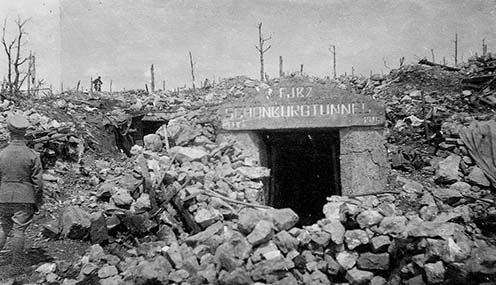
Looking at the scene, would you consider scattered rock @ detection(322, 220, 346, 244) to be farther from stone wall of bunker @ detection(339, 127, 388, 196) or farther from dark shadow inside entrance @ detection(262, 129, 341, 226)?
dark shadow inside entrance @ detection(262, 129, 341, 226)

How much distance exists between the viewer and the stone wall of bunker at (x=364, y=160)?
681 cm

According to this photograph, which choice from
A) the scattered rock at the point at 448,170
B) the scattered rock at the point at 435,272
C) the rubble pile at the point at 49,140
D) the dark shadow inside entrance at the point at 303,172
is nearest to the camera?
the scattered rock at the point at 435,272

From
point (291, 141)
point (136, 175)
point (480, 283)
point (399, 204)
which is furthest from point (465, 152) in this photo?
point (136, 175)

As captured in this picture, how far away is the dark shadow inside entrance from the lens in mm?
8859

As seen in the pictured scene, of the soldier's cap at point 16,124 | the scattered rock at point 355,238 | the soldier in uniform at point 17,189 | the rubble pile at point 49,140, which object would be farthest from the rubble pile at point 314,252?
the rubble pile at point 49,140

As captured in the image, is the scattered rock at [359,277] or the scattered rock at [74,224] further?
the scattered rock at [74,224]

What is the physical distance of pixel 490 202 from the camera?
5547 millimetres

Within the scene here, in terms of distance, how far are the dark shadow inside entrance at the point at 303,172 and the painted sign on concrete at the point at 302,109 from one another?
58.7 inches

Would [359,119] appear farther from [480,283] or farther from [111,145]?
[111,145]

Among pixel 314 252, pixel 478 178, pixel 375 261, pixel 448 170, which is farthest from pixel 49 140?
pixel 478 178

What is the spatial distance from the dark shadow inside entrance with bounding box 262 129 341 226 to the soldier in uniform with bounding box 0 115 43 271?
5.02m

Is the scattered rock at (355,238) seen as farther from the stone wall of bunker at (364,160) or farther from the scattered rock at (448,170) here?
the scattered rock at (448,170)

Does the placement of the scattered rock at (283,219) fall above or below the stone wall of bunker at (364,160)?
below

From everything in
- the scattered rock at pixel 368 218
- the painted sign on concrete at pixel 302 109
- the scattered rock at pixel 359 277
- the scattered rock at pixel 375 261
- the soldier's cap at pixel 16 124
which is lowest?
the scattered rock at pixel 359 277
